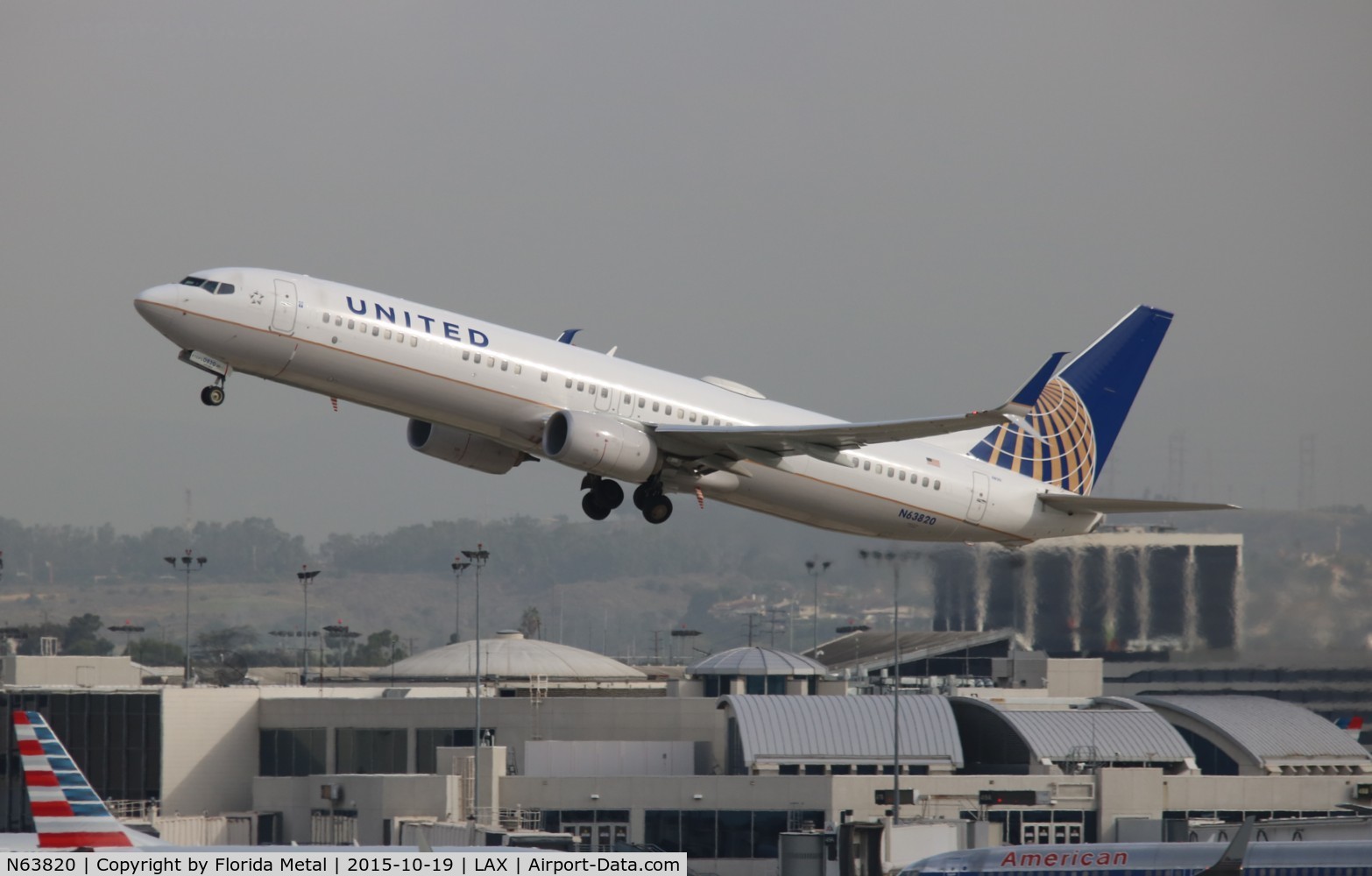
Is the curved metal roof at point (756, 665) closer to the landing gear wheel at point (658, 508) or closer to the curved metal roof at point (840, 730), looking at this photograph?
the curved metal roof at point (840, 730)

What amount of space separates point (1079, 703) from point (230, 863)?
56.9 m

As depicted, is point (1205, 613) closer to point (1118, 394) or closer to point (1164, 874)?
point (1118, 394)

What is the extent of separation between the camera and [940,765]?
2682 inches

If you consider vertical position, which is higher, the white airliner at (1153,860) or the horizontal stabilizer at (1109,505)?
the horizontal stabilizer at (1109,505)

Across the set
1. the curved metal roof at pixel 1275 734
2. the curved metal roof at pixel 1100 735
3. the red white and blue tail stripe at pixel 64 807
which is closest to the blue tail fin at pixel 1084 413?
the curved metal roof at pixel 1100 735

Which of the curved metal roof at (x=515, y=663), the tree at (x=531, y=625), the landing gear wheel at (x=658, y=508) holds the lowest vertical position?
the curved metal roof at (x=515, y=663)

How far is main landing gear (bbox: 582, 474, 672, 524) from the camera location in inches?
1732

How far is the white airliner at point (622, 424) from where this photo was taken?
39531mm

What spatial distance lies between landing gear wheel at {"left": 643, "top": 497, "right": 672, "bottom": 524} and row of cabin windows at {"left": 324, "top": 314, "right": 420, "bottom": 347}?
7.24 m

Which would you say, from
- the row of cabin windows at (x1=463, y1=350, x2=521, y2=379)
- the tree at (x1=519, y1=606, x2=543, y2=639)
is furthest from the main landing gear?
the tree at (x1=519, y1=606, x2=543, y2=639)

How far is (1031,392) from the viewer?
137ft

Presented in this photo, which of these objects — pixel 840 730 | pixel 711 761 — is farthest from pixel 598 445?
pixel 711 761

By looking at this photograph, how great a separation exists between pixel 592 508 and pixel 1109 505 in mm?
13025

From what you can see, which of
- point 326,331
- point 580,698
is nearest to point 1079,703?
point 580,698
